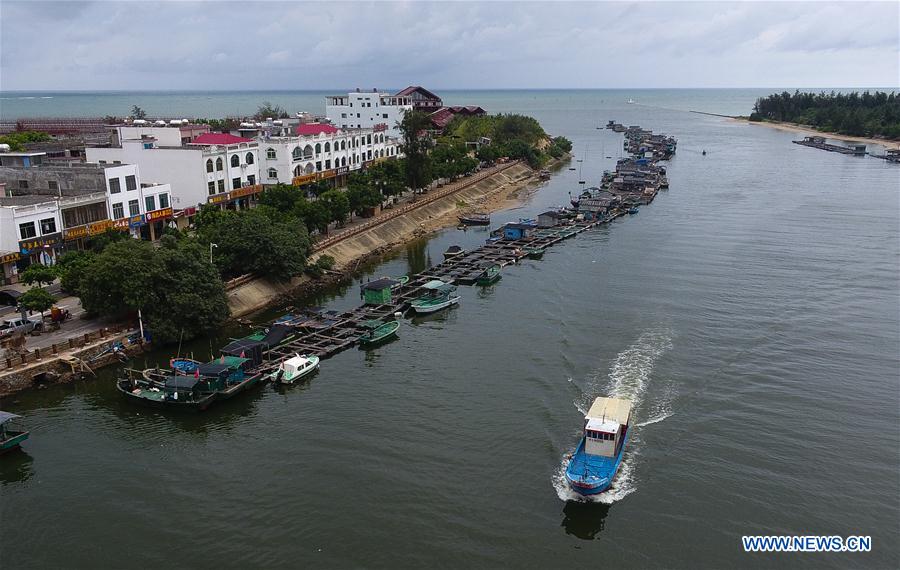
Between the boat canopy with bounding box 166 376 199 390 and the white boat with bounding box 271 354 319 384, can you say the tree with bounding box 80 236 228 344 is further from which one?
the white boat with bounding box 271 354 319 384

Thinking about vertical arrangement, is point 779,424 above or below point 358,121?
below

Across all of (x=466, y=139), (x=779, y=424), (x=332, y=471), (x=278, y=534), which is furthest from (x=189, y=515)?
(x=466, y=139)

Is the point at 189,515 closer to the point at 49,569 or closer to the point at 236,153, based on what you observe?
the point at 49,569

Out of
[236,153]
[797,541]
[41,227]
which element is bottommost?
[797,541]

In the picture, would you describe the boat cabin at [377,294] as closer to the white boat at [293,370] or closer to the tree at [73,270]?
the white boat at [293,370]

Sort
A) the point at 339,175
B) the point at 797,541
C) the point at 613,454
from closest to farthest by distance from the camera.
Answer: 1. the point at 797,541
2. the point at 613,454
3. the point at 339,175

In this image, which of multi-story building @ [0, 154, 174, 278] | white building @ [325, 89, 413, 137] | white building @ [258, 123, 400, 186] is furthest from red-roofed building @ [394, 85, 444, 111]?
multi-story building @ [0, 154, 174, 278]
